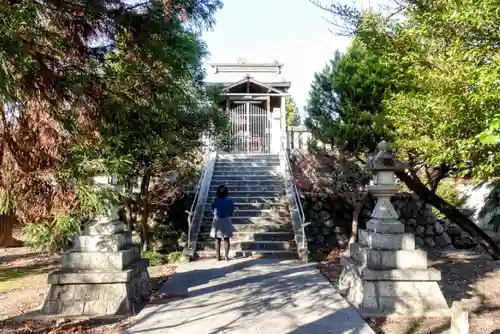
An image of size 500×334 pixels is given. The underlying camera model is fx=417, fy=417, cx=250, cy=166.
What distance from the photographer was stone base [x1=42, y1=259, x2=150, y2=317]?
5.58 m

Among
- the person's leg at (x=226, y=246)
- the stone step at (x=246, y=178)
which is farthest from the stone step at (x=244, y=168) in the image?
the person's leg at (x=226, y=246)

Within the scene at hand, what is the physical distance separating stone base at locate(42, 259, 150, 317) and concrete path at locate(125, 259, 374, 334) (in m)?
0.40

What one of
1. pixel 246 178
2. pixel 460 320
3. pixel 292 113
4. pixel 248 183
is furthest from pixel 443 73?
pixel 292 113

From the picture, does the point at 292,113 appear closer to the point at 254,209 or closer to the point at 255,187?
the point at 255,187

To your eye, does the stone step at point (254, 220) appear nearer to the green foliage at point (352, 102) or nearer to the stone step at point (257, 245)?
the stone step at point (257, 245)

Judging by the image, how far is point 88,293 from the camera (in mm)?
5680

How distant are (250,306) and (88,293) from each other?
2215 mm

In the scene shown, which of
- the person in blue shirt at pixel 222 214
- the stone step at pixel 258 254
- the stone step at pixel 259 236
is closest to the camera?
the person in blue shirt at pixel 222 214

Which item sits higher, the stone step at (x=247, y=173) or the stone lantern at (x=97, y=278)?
the stone step at (x=247, y=173)

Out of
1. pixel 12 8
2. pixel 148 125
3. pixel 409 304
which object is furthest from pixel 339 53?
pixel 12 8

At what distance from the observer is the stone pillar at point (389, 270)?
5.55 m

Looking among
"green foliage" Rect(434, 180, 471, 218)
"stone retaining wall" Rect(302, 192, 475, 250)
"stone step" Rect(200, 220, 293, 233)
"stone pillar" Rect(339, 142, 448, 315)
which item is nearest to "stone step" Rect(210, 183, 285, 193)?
"stone retaining wall" Rect(302, 192, 475, 250)

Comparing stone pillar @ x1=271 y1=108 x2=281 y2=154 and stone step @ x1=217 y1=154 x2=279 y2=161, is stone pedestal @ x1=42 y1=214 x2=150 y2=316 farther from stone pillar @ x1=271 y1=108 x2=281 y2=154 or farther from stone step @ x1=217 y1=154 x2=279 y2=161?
stone pillar @ x1=271 y1=108 x2=281 y2=154

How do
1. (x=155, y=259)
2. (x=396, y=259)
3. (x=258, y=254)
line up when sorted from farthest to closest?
(x=258, y=254) → (x=155, y=259) → (x=396, y=259)
